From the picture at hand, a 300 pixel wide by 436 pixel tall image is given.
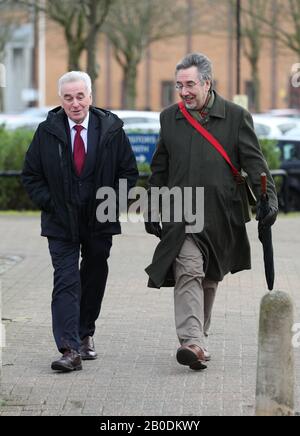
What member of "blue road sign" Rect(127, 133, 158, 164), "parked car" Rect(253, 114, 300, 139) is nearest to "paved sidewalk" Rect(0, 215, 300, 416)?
"blue road sign" Rect(127, 133, 158, 164)

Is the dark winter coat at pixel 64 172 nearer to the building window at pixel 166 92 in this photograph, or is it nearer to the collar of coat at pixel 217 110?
the collar of coat at pixel 217 110

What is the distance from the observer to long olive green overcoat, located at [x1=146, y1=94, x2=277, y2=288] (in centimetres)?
739

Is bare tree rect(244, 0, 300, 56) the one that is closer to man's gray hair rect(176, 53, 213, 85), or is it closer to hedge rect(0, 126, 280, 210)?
hedge rect(0, 126, 280, 210)

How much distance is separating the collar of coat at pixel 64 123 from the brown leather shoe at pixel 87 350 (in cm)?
133

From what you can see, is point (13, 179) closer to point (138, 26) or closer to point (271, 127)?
point (271, 127)

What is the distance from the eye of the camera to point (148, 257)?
539 inches

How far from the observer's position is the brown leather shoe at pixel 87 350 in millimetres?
7840

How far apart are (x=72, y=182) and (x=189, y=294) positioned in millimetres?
986

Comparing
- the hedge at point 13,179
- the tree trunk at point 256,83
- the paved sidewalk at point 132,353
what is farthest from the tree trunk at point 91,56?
the tree trunk at point 256,83

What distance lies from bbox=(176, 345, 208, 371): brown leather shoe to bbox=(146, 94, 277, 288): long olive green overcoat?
461 mm

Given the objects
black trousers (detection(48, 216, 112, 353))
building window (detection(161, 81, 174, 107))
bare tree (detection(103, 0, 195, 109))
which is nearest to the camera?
black trousers (detection(48, 216, 112, 353))
